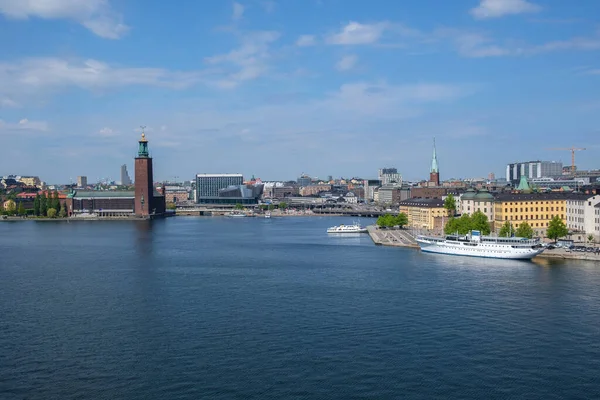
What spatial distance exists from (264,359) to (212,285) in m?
8.40

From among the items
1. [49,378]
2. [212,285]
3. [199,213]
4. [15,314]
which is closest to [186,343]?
[49,378]

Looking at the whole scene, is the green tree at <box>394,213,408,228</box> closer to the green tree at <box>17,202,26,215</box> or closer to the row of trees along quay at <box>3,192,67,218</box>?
Answer: the row of trees along quay at <box>3,192,67,218</box>

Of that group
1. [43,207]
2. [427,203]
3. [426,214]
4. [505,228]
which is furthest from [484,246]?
[43,207]

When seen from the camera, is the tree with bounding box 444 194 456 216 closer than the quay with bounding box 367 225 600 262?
No

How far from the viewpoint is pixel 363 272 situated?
23266mm

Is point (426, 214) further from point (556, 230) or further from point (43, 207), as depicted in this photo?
point (43, 207)

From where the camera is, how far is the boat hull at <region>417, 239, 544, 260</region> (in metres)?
25.9

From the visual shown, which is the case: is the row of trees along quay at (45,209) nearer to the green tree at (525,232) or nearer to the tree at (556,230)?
the green tree at (525,232)

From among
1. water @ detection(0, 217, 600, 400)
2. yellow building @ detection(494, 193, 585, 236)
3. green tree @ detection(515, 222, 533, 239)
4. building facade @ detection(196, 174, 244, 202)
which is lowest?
water @ detection(0, 217, 600, 400)

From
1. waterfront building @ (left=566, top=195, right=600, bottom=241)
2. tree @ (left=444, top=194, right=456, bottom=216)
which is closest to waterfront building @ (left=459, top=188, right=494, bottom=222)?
tree @ (left=444, top=194, right=456, bottom=216)

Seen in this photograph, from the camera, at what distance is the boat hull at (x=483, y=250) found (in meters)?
25.9

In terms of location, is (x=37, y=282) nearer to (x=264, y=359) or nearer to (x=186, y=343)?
(x=186, y=343)

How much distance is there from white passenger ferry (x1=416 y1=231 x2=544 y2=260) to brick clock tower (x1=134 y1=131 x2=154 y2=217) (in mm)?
42091

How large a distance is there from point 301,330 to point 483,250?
1478cm
